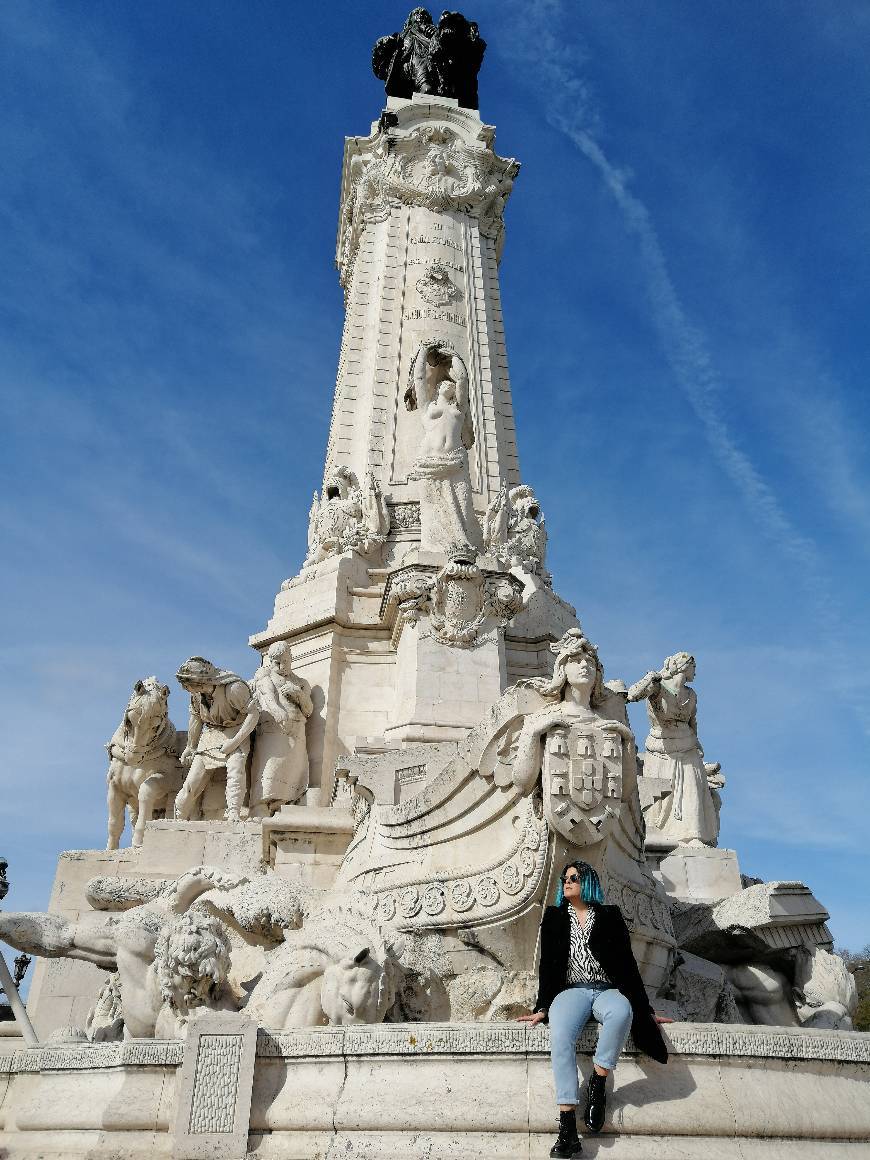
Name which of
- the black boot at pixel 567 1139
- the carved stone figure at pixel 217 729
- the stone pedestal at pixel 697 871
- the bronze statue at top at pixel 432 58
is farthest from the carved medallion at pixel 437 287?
the black boot at pixel 567 1139

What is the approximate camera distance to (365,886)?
8516 mm

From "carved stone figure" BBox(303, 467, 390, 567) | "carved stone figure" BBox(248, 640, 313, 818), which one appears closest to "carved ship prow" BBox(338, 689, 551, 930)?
"carved stone figure" BBox(248, 640, 313, 818)

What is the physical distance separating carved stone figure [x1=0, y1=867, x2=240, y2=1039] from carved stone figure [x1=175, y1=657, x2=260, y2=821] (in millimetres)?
4688

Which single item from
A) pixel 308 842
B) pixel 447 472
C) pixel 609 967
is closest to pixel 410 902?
pixel 609 967

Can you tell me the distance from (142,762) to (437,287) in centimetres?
1155

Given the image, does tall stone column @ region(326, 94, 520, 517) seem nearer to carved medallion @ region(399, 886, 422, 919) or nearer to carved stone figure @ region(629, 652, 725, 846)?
carved stone figure @ region(629, 652, 725, 846)

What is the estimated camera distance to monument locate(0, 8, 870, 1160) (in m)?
5.20

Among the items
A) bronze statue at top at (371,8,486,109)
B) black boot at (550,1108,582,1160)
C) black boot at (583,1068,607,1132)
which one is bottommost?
black boot at (550,1108,582,1160)

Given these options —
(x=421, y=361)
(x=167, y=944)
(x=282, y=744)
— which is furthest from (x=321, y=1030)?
(x=421, y=361)

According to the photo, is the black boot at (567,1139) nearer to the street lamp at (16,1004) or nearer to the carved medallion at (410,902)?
the carved medallion at (410,902)

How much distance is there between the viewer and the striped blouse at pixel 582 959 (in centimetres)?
513

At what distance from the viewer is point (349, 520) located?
16.6 metres

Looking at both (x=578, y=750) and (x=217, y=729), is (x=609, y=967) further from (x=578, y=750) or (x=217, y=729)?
(x=217, y=729)

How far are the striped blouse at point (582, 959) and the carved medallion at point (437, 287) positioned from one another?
54.0 ft
